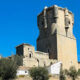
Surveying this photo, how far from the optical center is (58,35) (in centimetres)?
5212

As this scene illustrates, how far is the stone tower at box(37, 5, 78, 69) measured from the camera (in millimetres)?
51531

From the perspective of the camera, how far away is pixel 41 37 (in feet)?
183

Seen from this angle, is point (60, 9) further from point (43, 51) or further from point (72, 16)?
point (43, 51)

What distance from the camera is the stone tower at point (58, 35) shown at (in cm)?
5153

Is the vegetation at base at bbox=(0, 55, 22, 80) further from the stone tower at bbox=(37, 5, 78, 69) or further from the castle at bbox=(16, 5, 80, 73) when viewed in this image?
the stone tower at bbox=(37, 5, 78, 69)

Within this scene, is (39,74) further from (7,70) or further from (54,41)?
(54,41)

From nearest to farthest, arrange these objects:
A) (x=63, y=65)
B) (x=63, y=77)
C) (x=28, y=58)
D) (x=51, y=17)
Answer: (x=63, y=77), (x=28, y=58), (x=63, y=65), (x=51, y=17)

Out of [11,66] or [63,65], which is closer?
[11,66]

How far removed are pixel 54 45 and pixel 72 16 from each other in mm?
10483

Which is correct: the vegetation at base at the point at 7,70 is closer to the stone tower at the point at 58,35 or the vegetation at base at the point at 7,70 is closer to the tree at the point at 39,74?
the tree at the point at 39,74

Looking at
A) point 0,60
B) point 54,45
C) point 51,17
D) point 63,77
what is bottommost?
point 63,77

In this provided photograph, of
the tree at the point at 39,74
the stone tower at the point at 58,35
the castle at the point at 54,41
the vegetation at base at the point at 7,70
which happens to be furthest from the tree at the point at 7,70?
the stone tower at the point at 58,35

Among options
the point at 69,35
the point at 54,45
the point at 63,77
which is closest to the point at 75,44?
the point at 69,35

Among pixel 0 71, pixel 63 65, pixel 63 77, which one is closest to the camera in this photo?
pixel 0 71
